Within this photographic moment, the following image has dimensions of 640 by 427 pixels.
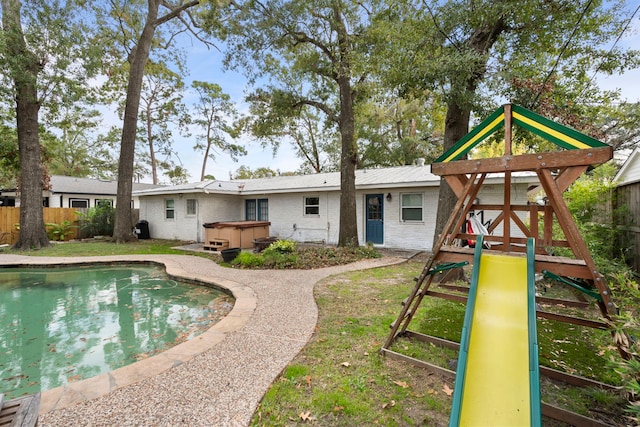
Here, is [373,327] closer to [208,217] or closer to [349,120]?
[349,120]

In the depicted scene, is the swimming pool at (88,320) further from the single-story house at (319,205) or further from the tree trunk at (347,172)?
the single-story house at (319,205)

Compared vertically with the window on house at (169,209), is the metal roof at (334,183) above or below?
above

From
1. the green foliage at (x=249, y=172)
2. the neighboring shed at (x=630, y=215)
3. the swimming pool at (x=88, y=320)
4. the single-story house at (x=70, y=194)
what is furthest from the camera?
the green foliage at (x=249, y=172)

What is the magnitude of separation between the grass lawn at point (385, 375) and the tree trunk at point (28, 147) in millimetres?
13075

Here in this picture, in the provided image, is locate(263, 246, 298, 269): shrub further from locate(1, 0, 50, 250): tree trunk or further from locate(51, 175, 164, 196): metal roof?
locate(51, 175, 164, 196): metal roof

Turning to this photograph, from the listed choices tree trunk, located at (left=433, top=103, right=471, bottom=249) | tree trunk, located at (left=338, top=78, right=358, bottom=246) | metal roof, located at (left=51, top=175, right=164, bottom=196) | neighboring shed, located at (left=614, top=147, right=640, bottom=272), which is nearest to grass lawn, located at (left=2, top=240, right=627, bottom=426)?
tree trunk, located at (left=433, top=103, right=471, bottom=249)

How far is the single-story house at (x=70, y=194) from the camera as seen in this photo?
63.6ft

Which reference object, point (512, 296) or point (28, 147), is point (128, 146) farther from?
point (512, 296)

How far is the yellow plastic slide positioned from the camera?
1.81 m

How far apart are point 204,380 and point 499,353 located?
2458mm

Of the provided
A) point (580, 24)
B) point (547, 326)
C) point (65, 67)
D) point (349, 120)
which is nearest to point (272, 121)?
point (349, 120)

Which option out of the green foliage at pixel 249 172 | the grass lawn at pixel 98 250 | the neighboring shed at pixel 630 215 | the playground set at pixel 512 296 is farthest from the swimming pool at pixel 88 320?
the green foliage at pixel 249 172

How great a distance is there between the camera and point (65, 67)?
11469 mm

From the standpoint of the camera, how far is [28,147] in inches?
455
